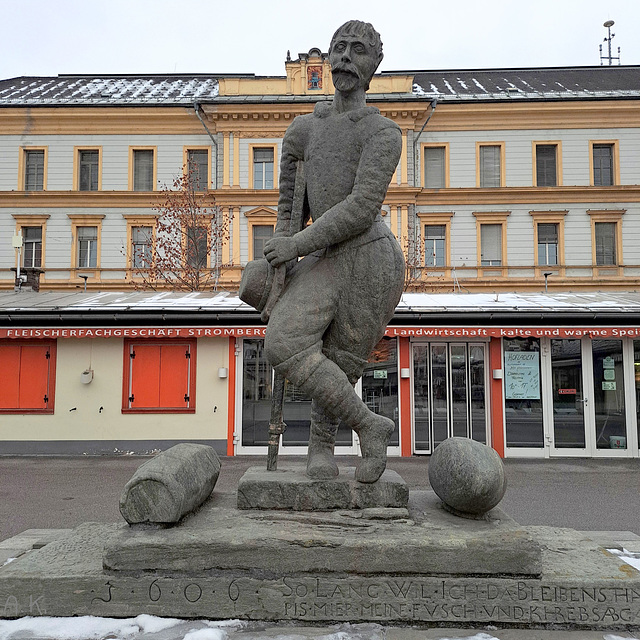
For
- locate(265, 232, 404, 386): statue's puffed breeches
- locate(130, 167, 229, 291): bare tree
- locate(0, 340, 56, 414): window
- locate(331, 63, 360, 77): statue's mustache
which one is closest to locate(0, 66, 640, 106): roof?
locate(130, 167, 229, 291): bare tree

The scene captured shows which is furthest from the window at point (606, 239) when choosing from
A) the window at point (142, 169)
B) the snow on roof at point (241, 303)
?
the window at point (142, 169)

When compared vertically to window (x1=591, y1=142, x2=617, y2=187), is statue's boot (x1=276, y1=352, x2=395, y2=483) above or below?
below

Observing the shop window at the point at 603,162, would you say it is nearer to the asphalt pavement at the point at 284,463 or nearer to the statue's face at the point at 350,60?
the asphalt pavement at the point at 284,463

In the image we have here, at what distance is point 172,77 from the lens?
32938 mm

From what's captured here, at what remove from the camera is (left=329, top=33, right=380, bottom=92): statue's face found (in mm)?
3330

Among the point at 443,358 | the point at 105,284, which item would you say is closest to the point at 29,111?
the point at 105,284

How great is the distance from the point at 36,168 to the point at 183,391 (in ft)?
65.3

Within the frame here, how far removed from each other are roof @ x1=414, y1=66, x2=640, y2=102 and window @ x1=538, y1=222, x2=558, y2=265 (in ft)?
18.2

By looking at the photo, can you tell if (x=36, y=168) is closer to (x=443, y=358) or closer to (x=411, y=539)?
(x=443, y=358)

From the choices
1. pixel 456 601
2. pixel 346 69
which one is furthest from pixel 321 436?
pixel 346 69

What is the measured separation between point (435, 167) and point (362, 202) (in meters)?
24.9

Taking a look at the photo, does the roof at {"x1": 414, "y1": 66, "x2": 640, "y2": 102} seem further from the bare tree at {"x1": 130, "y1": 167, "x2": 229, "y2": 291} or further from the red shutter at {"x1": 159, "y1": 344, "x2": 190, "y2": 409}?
the red shutter at {"x1": 159, "y1": 344, "x2": 190, "y2": 409}

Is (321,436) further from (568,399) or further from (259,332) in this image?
(568,399)

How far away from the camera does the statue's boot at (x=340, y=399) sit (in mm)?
3139
